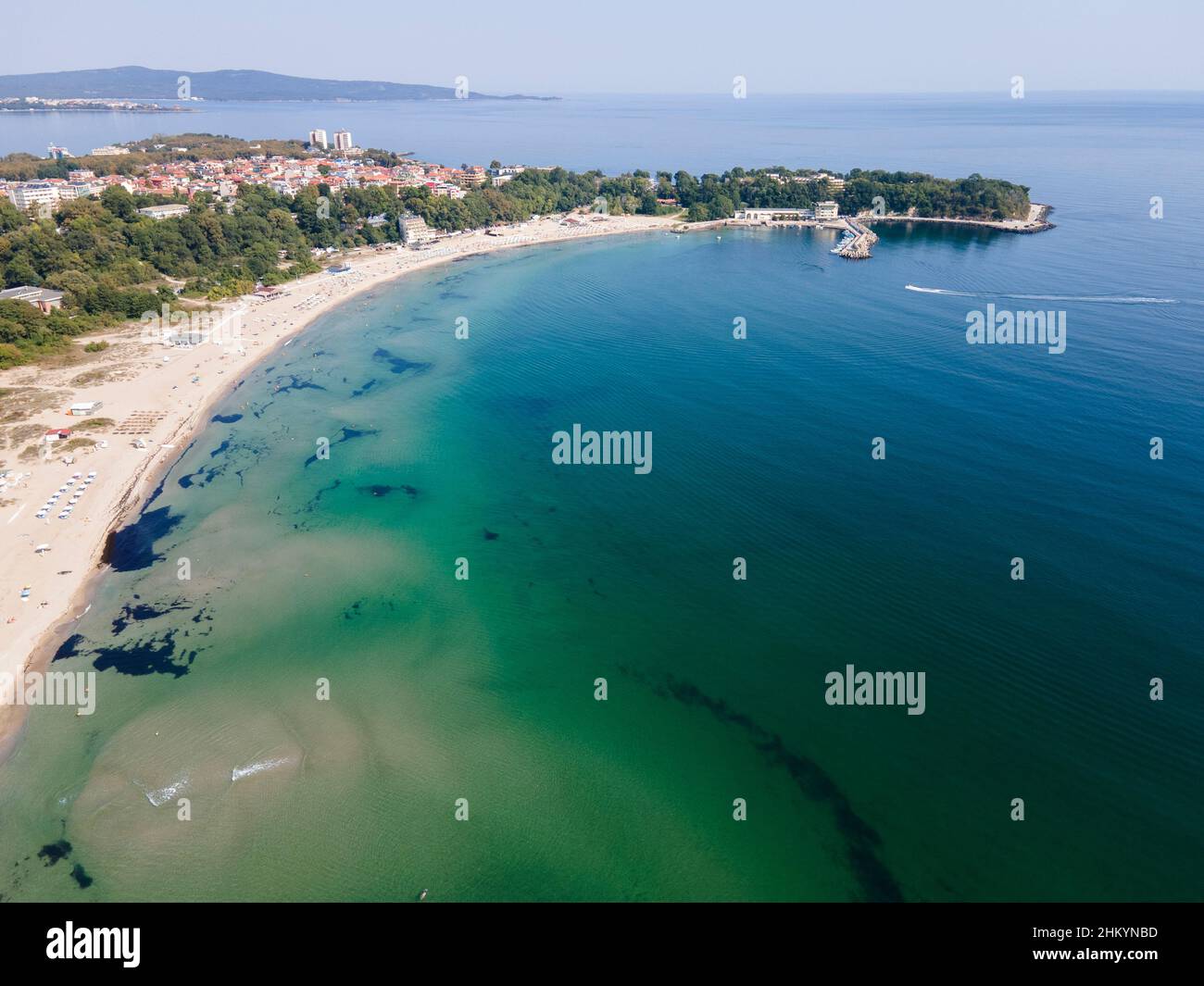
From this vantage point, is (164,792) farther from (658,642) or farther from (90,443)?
(90,443)

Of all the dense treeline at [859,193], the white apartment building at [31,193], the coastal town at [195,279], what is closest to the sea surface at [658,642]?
the coastal town at [195,279]

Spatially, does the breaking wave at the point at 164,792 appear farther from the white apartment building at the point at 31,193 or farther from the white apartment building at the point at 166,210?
the white apartment building at the point at 31,193

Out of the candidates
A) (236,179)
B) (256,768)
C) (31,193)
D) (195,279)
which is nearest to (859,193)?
(195,279)

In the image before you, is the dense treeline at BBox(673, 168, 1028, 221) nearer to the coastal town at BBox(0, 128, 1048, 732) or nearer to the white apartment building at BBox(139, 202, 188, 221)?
the coastal town at BBox(0, 128, 1048, 732)

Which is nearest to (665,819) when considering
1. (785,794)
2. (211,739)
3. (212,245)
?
(785,794)
